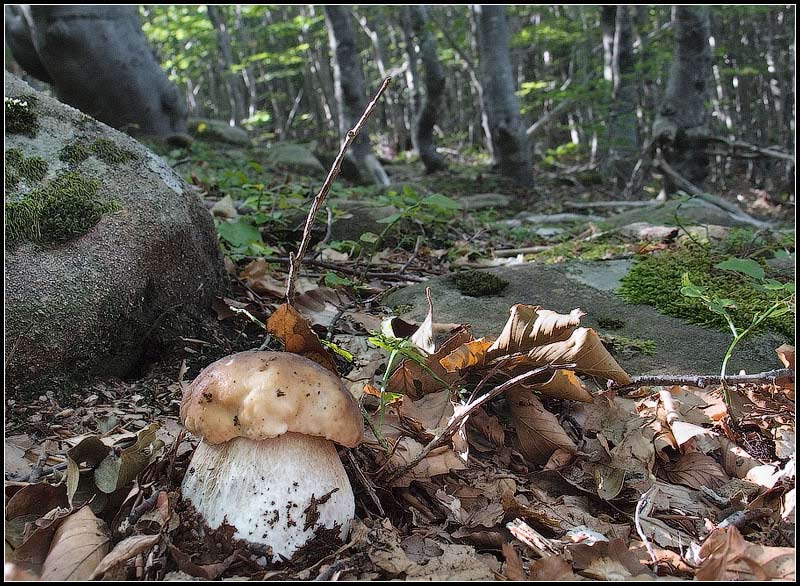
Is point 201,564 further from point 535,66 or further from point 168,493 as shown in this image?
point 535,66

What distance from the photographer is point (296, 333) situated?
1.68 metres

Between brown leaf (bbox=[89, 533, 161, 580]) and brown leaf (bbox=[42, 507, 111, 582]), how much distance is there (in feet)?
0.10

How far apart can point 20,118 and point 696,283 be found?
318cm

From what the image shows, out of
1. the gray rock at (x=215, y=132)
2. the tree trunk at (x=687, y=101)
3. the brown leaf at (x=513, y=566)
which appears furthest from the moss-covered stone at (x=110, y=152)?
the gray rock at (x=215, y=132)

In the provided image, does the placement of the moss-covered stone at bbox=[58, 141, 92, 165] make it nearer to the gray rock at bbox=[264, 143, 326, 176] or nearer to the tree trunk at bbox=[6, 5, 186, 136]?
the tree trunk at bbox=[6, 5, 186, 136]

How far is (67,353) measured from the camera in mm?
1982

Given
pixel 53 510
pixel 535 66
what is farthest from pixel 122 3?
pixel 535 66

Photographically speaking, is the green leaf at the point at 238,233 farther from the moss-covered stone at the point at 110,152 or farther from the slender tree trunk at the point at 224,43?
the slender tree trunk at the point at 224,43

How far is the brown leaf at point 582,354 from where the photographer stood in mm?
1804

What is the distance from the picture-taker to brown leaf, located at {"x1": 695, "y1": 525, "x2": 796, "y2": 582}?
122cm

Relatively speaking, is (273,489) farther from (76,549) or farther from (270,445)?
(76,549)

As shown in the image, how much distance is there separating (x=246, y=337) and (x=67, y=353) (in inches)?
28.5

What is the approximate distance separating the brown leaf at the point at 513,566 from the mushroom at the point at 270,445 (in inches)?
15.2

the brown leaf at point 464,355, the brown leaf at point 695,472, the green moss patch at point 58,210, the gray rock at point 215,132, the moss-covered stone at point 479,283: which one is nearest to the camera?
the brown leaf at point 695,472
